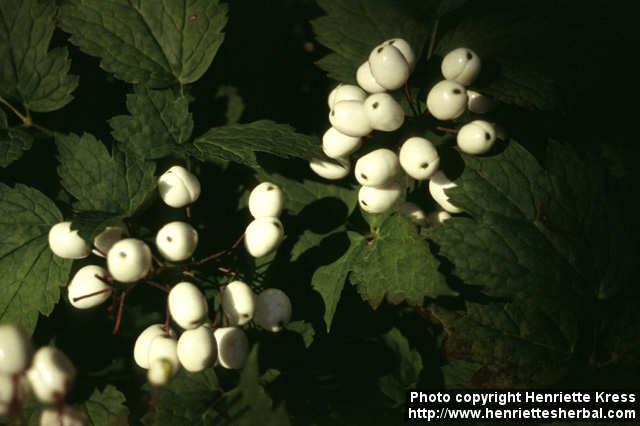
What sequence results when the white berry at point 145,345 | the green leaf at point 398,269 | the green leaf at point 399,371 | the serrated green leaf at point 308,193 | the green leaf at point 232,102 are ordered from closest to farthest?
the green leaf at point 398,269
the white berry at point 145,345
the green leaf at point 399,371
the serrated green leaf at point 308,193
the green leaf at point 232,102

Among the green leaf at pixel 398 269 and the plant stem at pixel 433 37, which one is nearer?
the green leaf at pixel 398 269

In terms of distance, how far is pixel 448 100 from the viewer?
168 centimetres

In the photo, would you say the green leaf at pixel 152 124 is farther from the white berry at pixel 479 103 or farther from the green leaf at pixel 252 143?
the white berry at pixel 479 103

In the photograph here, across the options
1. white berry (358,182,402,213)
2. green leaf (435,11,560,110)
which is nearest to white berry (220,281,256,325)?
white berry (358,182,402,213)

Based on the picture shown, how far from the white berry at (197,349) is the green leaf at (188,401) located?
160 millimetres

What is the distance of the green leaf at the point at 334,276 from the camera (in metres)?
1.74

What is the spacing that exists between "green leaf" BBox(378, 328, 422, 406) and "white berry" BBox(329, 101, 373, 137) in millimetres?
720

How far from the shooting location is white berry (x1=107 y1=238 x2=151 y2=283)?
61.4 inches

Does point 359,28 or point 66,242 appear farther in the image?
point 359,28

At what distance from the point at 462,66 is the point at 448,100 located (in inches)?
5.0

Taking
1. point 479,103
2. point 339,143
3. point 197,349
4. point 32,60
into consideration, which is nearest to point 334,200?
point 339,143

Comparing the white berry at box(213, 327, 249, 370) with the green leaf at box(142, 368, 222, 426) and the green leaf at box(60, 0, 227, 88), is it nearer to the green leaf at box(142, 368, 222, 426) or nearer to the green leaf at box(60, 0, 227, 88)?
the green leaf at box(142, 368, 222, 426)

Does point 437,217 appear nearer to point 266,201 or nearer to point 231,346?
point 266,201

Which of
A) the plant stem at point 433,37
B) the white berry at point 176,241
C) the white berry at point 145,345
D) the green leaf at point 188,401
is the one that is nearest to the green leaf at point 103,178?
the white berry at point 176,241
